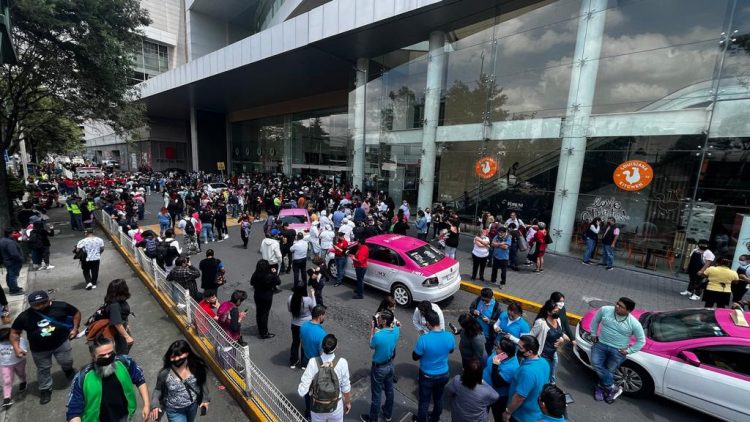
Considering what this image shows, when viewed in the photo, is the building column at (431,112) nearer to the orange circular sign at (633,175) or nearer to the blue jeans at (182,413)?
the orange circular sign at (633,175)

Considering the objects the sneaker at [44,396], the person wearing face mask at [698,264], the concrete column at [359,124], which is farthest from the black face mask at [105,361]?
the concrete column at [359,124]

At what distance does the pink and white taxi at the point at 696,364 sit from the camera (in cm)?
400

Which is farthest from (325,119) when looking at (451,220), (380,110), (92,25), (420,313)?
(420,313)

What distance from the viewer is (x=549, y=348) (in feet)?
14.2

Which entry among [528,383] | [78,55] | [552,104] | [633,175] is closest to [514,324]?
[528,383]

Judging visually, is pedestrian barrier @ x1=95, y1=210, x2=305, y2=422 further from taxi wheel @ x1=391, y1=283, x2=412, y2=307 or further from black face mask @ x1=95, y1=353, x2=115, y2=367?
taxi wheel @ x1=391, y1=283, x2=412, y2=307

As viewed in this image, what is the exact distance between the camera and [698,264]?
323 inches

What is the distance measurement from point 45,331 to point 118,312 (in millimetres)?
891

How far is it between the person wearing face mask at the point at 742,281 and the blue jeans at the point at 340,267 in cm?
922

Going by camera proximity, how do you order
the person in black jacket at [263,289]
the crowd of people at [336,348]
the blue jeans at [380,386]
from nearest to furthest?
the crowd of people at [336,348] < the blue jeans at [380,386] < the person in black jacket at [263,289]

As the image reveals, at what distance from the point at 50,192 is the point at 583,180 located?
30.2 metres

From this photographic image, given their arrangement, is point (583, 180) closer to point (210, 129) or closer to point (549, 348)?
point (549, 348)

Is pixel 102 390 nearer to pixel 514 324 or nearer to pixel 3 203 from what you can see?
pixel 514 324

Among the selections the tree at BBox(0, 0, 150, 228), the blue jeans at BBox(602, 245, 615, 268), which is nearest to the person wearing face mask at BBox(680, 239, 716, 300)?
the blue jeans at BBox(602, 245, 615, 268)
